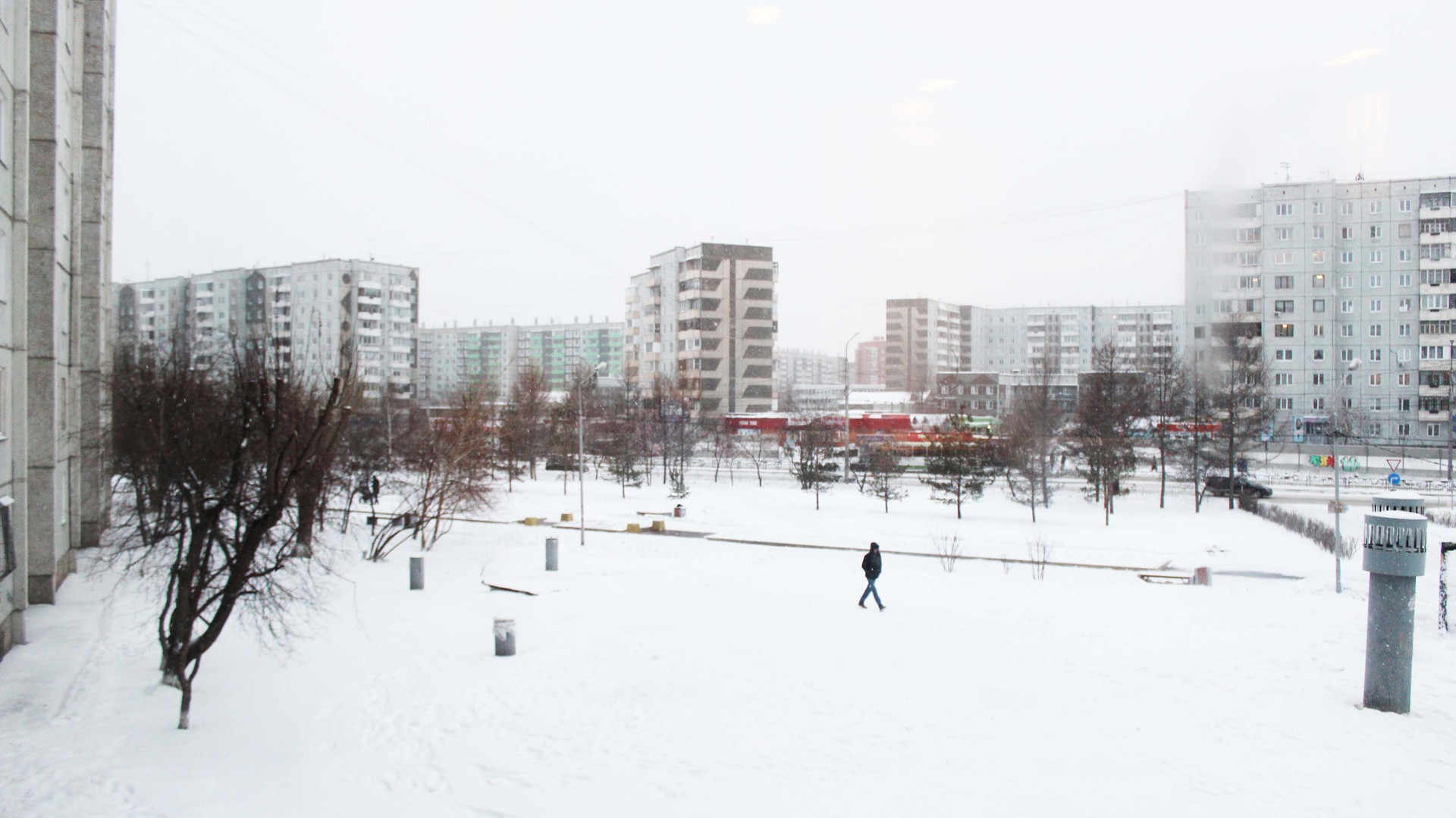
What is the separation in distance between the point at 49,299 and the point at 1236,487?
3997 centimetres

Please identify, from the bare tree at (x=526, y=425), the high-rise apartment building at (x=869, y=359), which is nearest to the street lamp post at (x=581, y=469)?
the bare tree at (x=526, y=425)

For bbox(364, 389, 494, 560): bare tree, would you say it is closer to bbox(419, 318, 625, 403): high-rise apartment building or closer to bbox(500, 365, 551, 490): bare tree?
bbox(500, 365, 551, 490): bare tree

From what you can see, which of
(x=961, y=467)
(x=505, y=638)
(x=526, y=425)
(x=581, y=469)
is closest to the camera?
(x=505, y=638)

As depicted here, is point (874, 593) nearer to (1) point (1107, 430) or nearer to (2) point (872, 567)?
(2) point (872, 567)

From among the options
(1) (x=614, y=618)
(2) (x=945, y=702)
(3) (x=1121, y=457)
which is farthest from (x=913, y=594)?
(3) (x=1121, y=457)

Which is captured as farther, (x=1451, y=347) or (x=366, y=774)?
(x=1451, y=347)

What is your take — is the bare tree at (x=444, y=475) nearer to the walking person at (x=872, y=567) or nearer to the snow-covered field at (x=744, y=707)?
the snow-covered field at (x=744, y=707)

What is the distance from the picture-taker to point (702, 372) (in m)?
75.9

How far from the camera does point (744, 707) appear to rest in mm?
10727

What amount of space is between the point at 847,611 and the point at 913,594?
2852 mm

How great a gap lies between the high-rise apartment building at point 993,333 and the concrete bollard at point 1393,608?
118 meters

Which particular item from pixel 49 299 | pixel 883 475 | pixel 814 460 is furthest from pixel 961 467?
pixel 49 299

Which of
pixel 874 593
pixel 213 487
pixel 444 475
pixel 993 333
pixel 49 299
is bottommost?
pixel 874 593

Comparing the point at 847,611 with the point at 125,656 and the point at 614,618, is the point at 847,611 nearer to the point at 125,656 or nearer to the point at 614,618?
the point at 614,618
